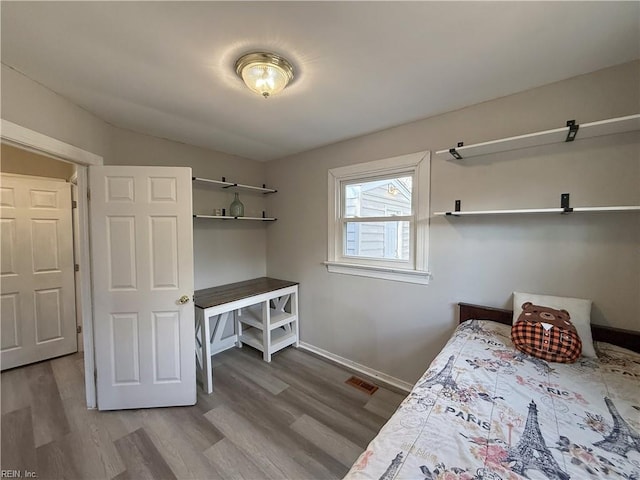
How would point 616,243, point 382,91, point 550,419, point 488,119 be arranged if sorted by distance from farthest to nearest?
point 488,119 < point 382,91 < point 616,243 < point 550,419

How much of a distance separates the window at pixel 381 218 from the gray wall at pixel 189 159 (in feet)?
4.01

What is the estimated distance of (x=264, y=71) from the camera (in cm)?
140

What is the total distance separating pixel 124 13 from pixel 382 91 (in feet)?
4.71

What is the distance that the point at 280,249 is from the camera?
3.38 metres

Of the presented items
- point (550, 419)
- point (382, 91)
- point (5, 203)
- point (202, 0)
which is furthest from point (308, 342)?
point (5, 203)

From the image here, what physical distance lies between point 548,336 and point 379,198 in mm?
1654

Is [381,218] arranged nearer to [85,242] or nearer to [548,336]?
[548,336]

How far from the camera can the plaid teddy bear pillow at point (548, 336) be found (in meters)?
1.33

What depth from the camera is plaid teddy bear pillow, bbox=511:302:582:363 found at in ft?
4.35

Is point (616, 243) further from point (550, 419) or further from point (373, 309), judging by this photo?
point (373, 309)

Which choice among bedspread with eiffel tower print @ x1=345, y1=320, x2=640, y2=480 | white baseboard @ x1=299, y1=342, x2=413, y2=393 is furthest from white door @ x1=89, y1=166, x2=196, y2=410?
bedspread with eiffel tower print @ x1=345, y1=320, x2=640, y2=480

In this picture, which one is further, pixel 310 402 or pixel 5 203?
pixel 5 203

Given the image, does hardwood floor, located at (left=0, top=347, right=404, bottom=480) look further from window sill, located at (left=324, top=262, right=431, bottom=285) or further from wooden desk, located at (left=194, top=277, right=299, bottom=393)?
window sill, located at (left=324, top=262, right=431, bottom=285)

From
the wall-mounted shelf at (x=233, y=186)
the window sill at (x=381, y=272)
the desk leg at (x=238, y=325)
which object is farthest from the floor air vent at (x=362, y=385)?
the wall-mounted shelf at (x=233, y=186)
